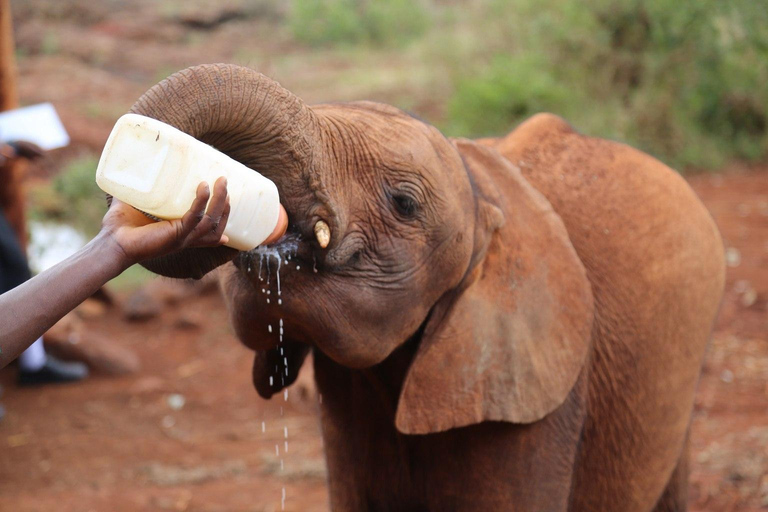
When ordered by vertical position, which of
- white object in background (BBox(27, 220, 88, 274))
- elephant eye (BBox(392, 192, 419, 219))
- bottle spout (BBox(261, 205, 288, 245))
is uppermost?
bottle spout (BBox(261, 205, 288, 245))

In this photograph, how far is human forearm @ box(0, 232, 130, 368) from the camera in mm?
1918

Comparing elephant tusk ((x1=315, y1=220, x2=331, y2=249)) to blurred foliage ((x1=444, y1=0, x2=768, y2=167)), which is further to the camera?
blurred foliage ((x1=444, y1=0, x2=768, y2=167))

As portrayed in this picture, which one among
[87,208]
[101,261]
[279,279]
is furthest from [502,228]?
[87,208]

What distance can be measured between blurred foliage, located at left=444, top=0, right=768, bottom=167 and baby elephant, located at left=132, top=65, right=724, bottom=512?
326 inches

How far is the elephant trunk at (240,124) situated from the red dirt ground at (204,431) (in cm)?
348

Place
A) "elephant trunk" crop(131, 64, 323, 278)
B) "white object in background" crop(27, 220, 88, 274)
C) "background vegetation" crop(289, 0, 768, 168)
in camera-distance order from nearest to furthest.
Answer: "elephant trunk" crop(131, 64, 323, 278), "white object in background" crop(27, 220, 88, 274), "background vegetation" crop(289, 0, 768, 168)

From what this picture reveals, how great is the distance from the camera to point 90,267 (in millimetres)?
1922

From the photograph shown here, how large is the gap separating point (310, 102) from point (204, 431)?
4980mm

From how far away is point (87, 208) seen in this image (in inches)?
442

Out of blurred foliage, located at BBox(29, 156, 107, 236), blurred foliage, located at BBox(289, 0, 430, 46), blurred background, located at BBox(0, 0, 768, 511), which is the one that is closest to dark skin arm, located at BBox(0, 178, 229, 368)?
blurred background, located at BBox(0, 0, 768, 511)

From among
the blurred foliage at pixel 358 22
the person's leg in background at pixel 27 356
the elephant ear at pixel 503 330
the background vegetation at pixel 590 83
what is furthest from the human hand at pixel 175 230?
the blurred foliage at pixel 358 22

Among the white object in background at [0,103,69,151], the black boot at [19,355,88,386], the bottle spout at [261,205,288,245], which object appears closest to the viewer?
the bottle spout at [261,205,288,245]

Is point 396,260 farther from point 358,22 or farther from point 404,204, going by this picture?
point 358,22

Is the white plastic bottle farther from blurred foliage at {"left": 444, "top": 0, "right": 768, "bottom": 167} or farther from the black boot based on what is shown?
blurred foliage at {"left": 444, "top": 0, "right": 768, "bottom": 167}
